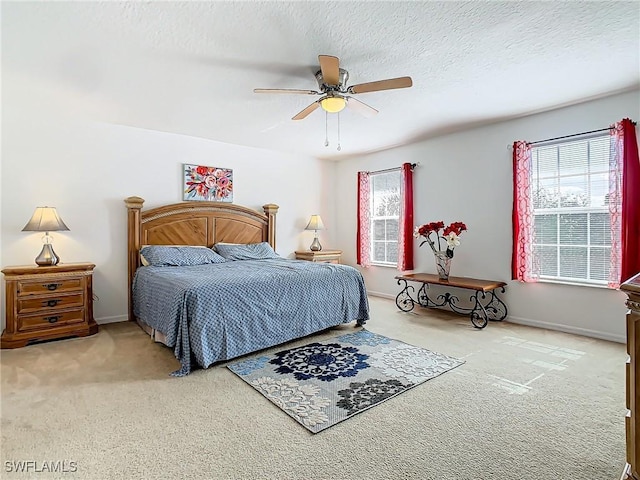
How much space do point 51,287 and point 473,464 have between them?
4017 millimetres

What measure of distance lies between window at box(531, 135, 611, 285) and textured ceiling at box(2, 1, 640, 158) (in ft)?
1.90

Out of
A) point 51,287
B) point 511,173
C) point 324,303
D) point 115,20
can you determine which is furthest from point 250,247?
point 511,173

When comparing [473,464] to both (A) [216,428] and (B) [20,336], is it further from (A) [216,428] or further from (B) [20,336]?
(B) [20,336]

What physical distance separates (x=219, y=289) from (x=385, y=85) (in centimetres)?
214

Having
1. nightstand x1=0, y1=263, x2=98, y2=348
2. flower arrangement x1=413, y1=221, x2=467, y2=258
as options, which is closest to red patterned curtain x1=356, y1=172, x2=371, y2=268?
flower arrangement x1=413, y1=221, x2=467, y2=258

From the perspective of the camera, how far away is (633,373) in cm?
121

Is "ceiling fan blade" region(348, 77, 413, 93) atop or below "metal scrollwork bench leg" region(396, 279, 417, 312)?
atop

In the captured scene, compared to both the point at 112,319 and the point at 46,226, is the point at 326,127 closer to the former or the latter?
the point at 46,226

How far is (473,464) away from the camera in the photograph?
1624 millimetres

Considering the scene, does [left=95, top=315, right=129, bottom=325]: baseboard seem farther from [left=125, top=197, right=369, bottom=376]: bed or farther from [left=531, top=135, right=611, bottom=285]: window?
[left=531, top=135, right=611, bottom=285]: window

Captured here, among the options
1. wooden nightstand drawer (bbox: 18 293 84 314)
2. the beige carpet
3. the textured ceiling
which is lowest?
the beige carpet

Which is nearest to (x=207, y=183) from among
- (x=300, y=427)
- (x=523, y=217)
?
(x=300, y=427)

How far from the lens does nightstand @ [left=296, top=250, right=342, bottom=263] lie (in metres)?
5.63

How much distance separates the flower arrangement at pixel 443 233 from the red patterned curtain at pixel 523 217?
0.63 meters
